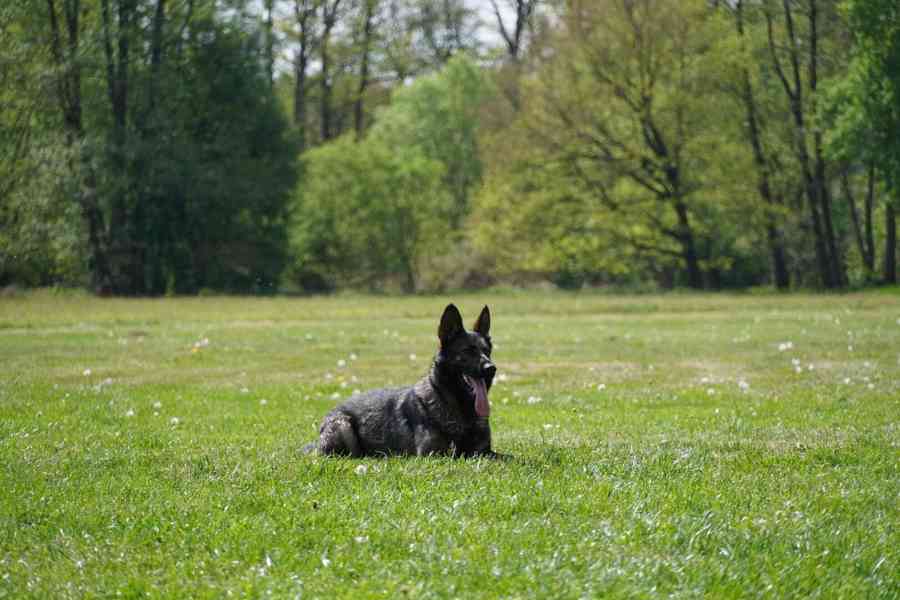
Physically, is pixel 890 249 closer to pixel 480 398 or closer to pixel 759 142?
pixel 759 142

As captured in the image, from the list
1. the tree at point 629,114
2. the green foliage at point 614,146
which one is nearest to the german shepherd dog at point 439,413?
the green foliage at point 614,146

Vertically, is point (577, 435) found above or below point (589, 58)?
below

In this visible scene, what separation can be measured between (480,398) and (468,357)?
1.32 feet

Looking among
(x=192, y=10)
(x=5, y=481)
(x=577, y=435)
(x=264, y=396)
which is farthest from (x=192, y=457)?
(x=192, y=10)

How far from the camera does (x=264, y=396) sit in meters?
13.9

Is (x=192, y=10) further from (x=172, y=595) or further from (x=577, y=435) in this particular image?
(x=172, y=595)

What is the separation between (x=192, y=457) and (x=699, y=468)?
437cm

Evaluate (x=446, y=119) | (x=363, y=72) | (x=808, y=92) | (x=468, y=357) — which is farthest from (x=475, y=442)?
(x=363, y=72)

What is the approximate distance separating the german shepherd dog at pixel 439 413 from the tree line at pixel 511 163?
35680mm

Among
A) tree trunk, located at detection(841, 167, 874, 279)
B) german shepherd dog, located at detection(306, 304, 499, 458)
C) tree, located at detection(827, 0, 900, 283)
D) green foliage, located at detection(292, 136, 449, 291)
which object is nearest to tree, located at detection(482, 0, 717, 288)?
tree trunk, located at detection(841, 167, 874, 279)

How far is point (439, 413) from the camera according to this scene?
29.6 feet

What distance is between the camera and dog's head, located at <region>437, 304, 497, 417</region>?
28.2 ft

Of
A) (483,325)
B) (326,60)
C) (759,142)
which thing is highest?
(326,60)

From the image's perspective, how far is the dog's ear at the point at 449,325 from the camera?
862cm
